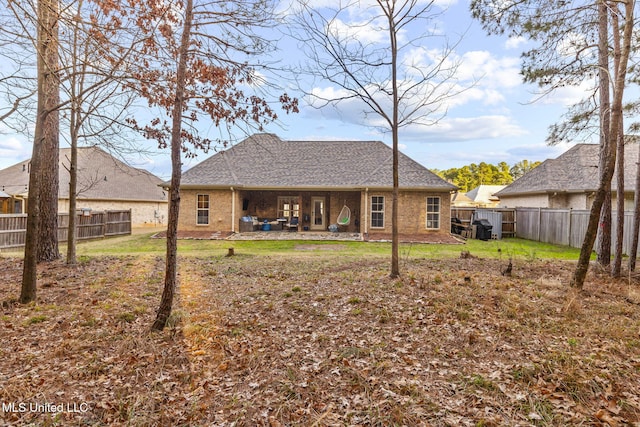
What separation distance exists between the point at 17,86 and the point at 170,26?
2.76 meters

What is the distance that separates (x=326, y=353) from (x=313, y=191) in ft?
50.7

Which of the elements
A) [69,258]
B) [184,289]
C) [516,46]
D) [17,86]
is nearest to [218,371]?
[184,289]

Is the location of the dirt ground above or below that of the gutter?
below

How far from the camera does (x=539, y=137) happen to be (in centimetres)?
959

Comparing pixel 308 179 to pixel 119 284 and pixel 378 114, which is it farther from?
pixel 119 284

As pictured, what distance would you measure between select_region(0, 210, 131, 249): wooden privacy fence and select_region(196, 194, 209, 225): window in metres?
4.31

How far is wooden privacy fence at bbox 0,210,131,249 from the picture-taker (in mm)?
12969

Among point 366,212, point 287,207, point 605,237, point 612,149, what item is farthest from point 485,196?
point 612,149

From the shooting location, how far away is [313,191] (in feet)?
63.6

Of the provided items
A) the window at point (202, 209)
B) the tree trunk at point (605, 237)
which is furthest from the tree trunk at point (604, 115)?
the window at point (202, 209)

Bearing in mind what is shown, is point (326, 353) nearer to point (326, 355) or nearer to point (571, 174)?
point (326, 355)

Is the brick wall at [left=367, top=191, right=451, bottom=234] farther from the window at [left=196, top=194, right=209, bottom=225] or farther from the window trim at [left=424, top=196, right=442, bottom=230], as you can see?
the window at [left=196, top=194, right=209, bottom=225]

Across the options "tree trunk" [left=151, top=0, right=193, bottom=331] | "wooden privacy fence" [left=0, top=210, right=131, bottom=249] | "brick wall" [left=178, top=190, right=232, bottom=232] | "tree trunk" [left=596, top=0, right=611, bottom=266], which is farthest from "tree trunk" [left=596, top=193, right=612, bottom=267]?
"wooden privacy fence" [left=0, top=210, right=131, bottom=249]

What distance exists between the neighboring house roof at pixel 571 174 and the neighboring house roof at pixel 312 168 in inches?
245
